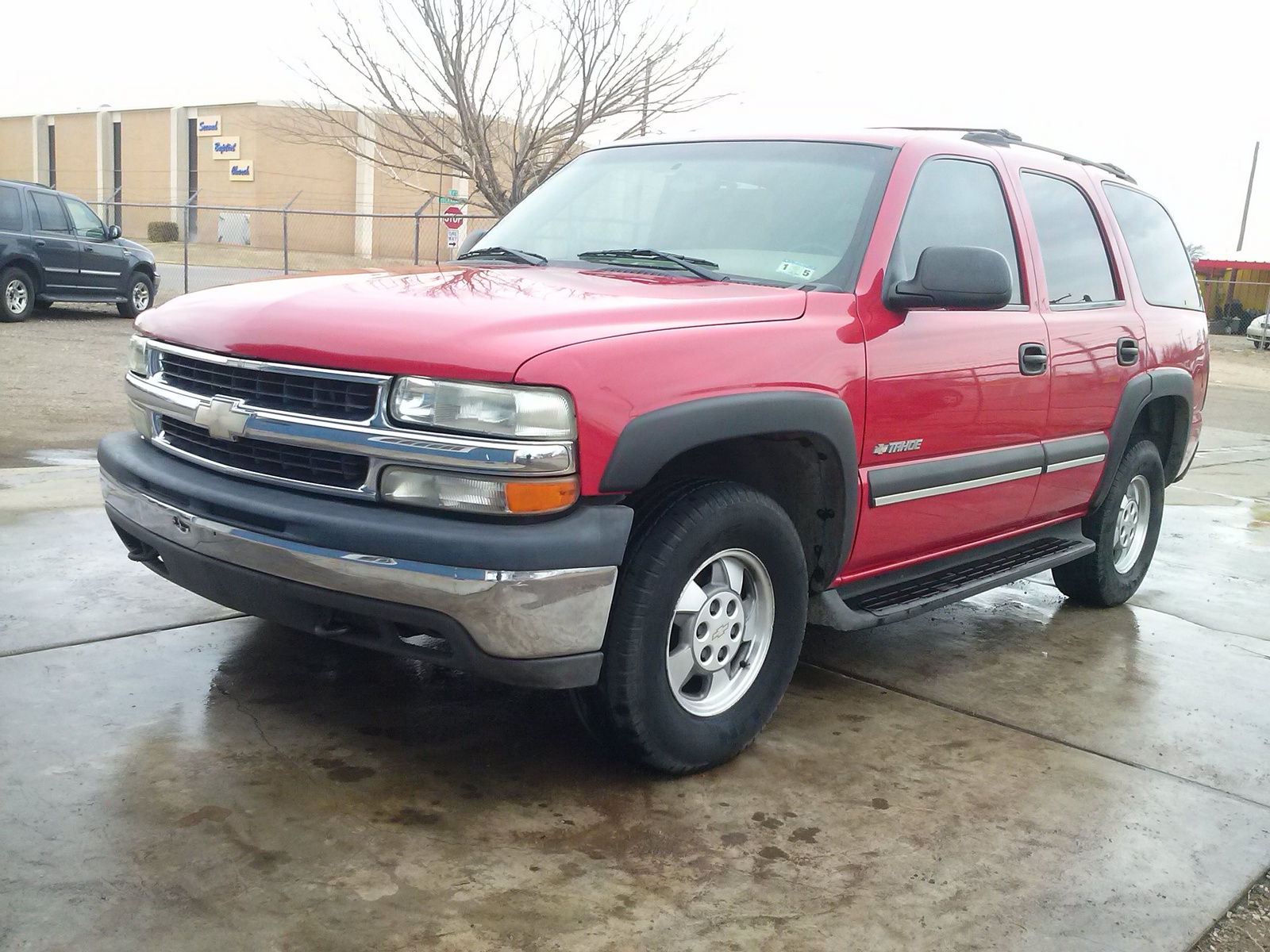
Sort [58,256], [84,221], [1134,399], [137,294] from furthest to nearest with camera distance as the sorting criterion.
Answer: [137,294], [84,221], [58,256], [1134,399]

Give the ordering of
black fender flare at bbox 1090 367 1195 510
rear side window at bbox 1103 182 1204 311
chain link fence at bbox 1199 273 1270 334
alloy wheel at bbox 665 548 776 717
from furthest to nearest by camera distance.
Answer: chain link fence at bbox 1199 273 1270 334
rear side window at bbox 1103 182 1204 311
black fender flare at bbox 1090 367 1195 510
alloy wheel at bbox 665 548 776 717

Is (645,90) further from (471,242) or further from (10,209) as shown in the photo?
(471,242)

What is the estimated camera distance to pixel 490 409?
2900 mm

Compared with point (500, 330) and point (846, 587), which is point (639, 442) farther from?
point (846, 587)

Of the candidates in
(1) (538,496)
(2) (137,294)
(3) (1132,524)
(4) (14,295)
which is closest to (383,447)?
(1) (538,496)

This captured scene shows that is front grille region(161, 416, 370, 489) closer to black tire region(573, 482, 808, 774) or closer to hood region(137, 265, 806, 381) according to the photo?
hood region(137, 265, 806, 381)

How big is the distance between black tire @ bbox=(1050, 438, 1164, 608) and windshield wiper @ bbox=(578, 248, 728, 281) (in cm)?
241

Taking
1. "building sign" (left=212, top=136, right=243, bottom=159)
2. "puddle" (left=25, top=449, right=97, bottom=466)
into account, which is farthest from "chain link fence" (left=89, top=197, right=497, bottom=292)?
"puddle" (left=25, top=449, right=97, bottom=466)

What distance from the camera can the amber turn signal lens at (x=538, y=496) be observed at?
9.53 feet

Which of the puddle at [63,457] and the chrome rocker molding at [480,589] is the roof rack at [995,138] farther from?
the puddle at [63,457]

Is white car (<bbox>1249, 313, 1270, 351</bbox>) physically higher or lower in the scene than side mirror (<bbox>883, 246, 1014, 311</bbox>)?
lower

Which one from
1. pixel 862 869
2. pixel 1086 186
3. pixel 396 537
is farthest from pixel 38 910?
pixel 1086 186

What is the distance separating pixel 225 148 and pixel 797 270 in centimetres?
5050

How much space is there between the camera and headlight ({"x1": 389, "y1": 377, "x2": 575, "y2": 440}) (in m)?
2.89
